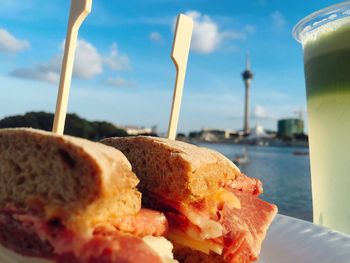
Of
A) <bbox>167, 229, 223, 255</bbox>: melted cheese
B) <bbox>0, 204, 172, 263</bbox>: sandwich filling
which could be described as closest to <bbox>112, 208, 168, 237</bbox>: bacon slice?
<bbox>0, 204, 172, 263</bbox>: sandwich filling

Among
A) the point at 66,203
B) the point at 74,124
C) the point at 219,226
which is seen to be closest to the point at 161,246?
the point at 219,226

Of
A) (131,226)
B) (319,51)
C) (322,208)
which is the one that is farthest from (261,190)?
(131,226)

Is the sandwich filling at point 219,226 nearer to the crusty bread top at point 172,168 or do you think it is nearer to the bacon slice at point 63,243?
the crusty bread top at point 172,168

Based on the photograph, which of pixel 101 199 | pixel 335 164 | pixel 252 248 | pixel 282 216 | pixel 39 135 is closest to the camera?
pixel 101 199

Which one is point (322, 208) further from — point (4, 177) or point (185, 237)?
point (4, 177)

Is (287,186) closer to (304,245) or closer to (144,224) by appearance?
(304,245)

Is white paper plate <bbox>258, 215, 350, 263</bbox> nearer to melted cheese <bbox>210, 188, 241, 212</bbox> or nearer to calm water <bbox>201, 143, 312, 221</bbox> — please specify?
calm water <bbox>201, 143, 312, 221</bbox>
